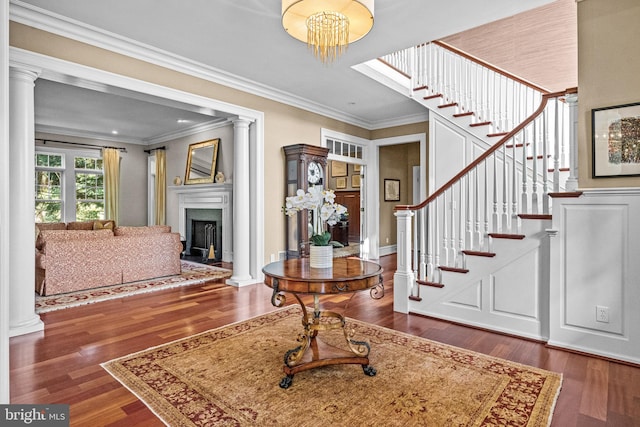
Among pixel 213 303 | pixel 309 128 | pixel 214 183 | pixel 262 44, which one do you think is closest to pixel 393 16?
pixel 262 44

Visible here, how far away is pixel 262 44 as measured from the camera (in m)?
3.78

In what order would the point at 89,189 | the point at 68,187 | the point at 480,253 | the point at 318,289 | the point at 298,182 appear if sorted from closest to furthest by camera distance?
the point at 318,289 < the point at 480,253 < the point at 298,182 < the point at 68,187 < the point at 89,189

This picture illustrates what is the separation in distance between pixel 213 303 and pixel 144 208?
6.14m

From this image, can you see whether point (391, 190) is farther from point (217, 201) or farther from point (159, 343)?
point (159, 343)

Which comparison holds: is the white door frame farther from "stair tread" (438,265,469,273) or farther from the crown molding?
"stair tread" (438,265,469,273)

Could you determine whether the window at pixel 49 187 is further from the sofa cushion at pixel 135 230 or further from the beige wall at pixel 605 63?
the beige wall at pixel 605 63

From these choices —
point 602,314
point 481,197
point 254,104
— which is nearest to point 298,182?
point 254,104

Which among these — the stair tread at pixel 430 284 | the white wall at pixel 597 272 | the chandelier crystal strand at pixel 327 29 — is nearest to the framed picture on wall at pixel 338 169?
the stair tread at pixel 430 284

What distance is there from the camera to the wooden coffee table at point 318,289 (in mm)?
2080

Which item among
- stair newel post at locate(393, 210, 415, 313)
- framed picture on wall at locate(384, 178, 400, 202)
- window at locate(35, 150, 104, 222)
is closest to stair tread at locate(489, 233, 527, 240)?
stair newel post at locate(393, 210, 415, 313)

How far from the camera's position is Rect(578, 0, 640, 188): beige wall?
2.54 m

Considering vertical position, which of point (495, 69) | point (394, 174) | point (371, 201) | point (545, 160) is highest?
point (495, 69)

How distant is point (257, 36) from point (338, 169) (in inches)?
261

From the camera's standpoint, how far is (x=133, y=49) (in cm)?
377
